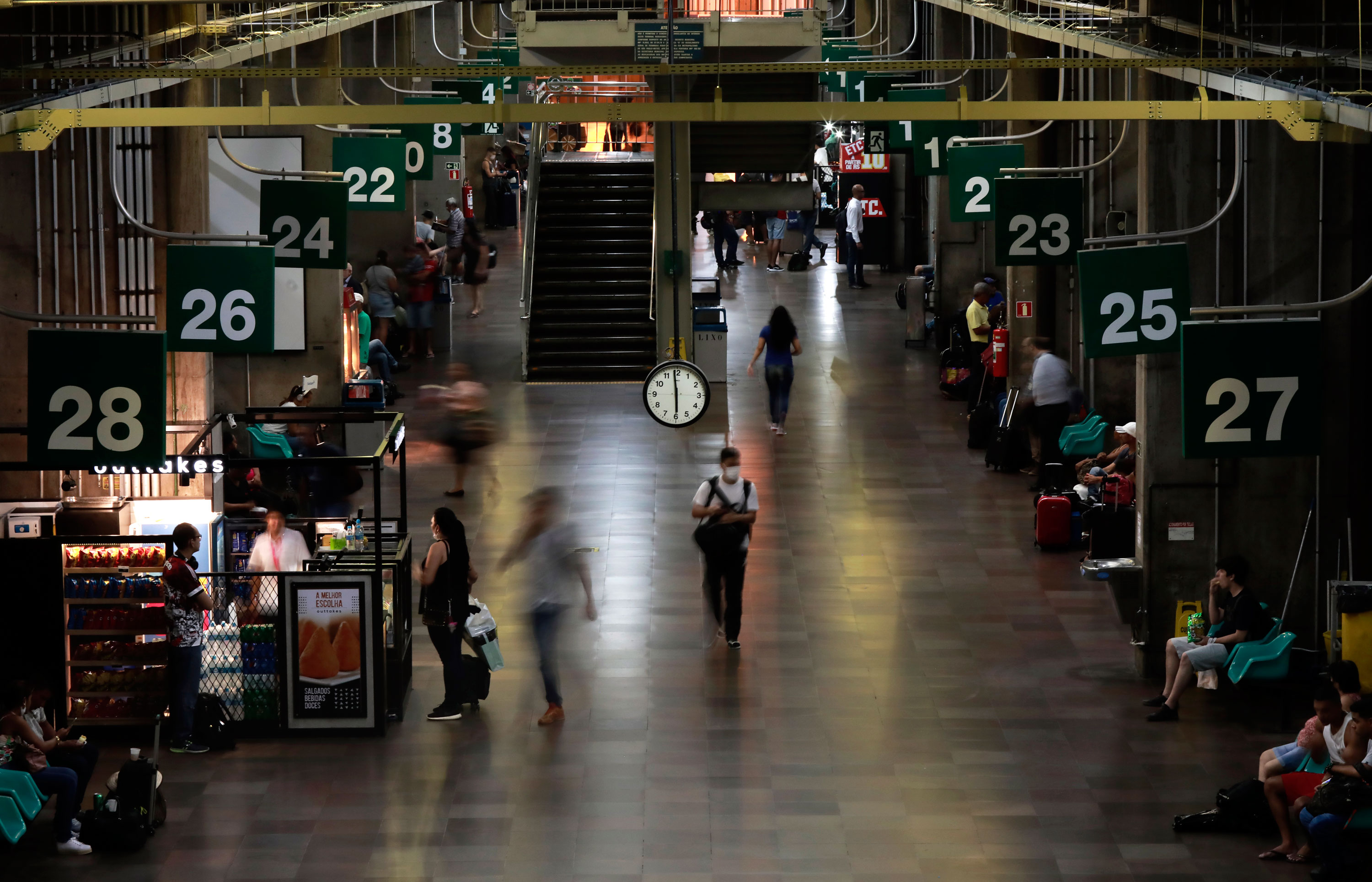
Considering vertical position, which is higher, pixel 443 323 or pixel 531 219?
pixel 531 219

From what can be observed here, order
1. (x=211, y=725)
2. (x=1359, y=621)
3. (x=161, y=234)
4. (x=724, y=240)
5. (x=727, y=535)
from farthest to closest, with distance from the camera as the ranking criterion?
1. (x=724, y=240)
2. (x=727, y=535)
3. (x=161, y=234)
4. (x=211, y=725)
5. (x=1359, y=621)

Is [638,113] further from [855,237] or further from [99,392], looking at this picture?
[855,237]

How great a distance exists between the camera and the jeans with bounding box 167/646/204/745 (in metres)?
11.4

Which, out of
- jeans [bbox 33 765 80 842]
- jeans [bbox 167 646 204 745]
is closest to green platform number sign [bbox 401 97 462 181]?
jeans [bbox 167 646 204 745]

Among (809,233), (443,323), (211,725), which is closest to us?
(211,725)

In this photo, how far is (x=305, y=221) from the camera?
14273 millimetres

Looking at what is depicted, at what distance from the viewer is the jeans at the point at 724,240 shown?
32.5 m

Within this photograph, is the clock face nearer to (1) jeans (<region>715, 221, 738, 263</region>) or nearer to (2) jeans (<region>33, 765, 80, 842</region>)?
(2) jeans (<region>33, 765, 80, 842</region>)

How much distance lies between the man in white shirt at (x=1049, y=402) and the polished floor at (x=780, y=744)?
0.62 meters

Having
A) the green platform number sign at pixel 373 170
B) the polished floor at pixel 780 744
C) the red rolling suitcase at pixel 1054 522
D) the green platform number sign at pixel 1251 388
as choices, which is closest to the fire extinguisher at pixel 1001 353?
the polished floor at pixel 780 744

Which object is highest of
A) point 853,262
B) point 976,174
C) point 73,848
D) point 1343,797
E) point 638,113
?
point 976,174

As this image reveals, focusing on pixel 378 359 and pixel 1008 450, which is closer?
pixel 1008 450

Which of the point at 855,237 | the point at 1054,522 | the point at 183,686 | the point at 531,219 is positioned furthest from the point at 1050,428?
the point at 855,237

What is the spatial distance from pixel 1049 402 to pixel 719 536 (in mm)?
5930
